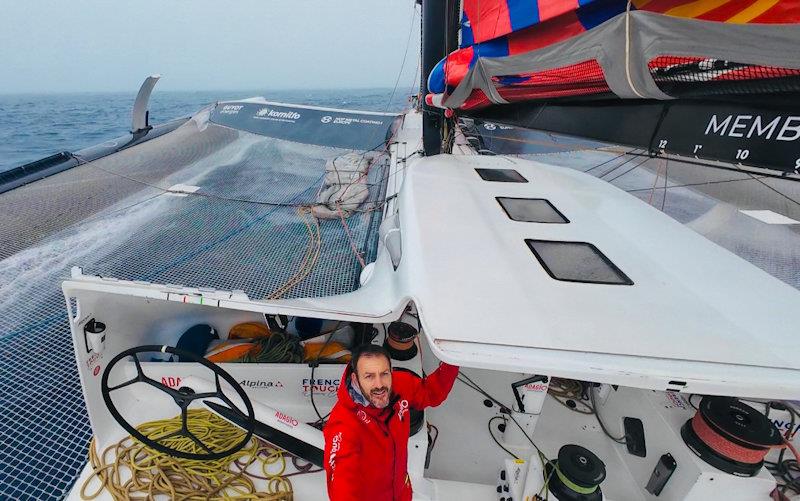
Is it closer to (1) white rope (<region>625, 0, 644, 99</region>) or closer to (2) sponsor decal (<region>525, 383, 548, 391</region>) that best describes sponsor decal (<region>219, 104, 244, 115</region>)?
(2) sponsor decal (<region>525, 383, 548, 391</region>)

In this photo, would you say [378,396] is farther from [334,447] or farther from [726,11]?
[726,11]

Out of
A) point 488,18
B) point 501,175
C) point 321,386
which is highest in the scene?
point 488,18

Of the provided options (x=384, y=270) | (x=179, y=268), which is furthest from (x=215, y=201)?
(x=384, y=270)

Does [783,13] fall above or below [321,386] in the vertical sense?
above

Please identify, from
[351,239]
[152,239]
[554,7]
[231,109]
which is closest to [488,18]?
[554,7]

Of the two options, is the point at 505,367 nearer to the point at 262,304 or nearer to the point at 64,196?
the point at 262,304

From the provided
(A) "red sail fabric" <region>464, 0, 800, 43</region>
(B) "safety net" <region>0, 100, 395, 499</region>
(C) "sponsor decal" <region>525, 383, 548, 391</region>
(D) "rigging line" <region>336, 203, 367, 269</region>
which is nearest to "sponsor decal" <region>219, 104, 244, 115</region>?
(B) "safety net" <region>0, 100, 395, 499</region>
